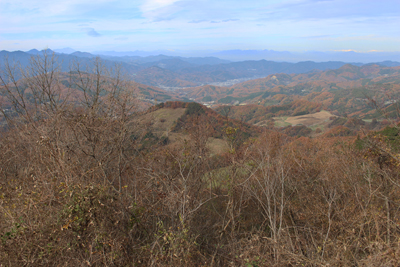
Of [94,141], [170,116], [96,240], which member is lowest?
[170,116]

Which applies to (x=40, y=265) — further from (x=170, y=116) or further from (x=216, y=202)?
(x=170, y=116)

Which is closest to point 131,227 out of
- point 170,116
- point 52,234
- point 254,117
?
point 52,234

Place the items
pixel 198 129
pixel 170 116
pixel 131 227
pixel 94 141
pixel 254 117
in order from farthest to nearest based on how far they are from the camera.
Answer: pixel 254 117 → pixel 170 116 → pixel 198 129 → pixel 94 141 → pixel 131 227

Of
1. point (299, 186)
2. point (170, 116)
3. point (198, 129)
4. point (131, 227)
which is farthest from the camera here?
point (170, 116)

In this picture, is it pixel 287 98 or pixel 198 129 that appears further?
pixel 287 98

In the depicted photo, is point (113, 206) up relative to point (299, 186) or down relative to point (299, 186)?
up

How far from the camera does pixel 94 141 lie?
7914mm

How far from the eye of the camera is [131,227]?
463 cm

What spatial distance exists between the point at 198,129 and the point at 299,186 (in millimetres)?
5678

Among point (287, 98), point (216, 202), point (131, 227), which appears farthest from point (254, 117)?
point (131, 227)

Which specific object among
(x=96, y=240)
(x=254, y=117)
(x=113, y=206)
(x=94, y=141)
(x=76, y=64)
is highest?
(x=76, y=64)

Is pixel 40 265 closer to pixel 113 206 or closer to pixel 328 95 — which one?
pixel 113 206

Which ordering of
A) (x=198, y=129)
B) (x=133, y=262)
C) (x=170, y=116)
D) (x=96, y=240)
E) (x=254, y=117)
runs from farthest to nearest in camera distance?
1. (x=254, y=117)
2. (x=170, y=116)
3. (x=198, y=129)
4. (x=133, y=262)
5. (x=96, y=240)

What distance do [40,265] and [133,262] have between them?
1691 mm
